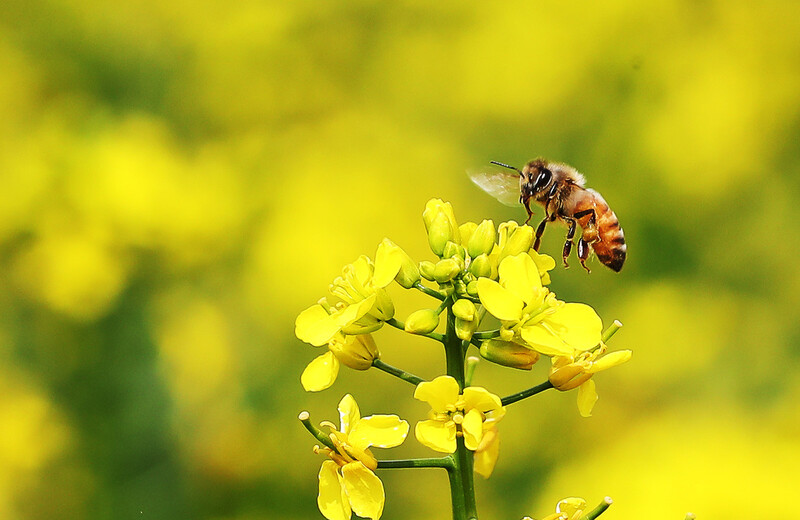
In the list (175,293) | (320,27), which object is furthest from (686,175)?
(175,293)

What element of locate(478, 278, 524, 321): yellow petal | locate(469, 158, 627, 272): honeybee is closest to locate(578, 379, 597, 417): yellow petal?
locate(478, 278, 524, 321): yellow petal

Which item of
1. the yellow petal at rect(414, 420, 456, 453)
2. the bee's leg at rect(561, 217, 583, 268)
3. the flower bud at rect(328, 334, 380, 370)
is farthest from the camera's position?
the bee's leg at rect(561, 217, 583, 268)

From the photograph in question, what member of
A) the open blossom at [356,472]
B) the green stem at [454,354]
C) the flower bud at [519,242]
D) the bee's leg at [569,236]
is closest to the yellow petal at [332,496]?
the open blossom at [356,472]

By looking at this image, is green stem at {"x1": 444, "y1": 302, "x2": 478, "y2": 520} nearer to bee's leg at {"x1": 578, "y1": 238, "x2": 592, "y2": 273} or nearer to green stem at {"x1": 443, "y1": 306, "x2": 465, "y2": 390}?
green stem at {"x1": 443, "y1": 306, "x2": 465, "y2": 390}

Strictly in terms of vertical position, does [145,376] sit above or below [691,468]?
above

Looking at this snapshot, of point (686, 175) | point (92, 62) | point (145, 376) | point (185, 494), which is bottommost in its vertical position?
point (185, 494)

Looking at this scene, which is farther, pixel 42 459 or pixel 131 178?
pixel 131 178

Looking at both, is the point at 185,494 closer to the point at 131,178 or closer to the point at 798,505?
the point at 131,178

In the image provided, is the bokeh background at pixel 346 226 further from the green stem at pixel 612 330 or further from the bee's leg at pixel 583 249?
the green stem at pixel 612 330
